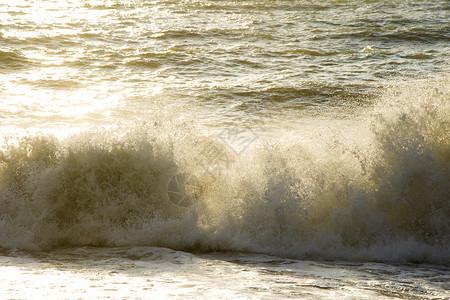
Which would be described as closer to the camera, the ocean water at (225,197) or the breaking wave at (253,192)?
the ocean water at (225,197)

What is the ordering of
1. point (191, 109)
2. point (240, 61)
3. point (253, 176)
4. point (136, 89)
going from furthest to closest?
point (240, 61), point (136, 89), point (191, 109), point (253, 176)

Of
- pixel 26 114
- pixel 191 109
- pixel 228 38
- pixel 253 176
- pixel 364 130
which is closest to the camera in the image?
pixel 253 176

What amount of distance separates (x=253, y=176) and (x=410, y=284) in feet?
7.23

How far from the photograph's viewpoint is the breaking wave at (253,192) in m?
5.29

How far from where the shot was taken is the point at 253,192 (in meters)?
5.60

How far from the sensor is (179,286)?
398cm

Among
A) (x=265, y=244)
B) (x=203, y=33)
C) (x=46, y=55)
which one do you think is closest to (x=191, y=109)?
(x=265, y=244)

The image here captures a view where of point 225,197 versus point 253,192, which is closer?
point 253,192

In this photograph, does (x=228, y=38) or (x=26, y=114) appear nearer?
(x=26, y=114)

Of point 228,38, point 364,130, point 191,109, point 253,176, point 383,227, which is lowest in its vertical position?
point 383,227

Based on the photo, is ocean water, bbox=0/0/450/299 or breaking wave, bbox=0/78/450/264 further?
breaking wave, bbox=0/78/450/264

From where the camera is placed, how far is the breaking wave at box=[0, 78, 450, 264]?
17.4 ft

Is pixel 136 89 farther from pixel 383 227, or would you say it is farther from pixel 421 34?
pixel 421 34

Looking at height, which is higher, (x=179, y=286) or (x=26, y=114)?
(x=26, y=114)
